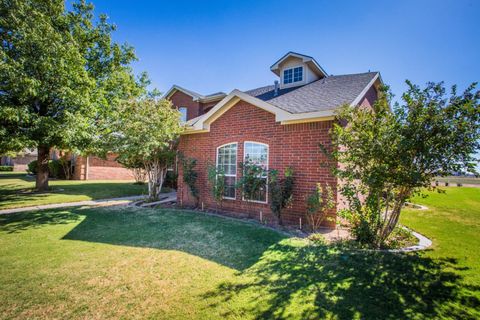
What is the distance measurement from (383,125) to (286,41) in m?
9.37

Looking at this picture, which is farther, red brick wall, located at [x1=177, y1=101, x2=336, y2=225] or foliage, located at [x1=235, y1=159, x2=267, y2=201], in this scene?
foliage, located at [x1=235, y1=159, x2=267, y2=201]

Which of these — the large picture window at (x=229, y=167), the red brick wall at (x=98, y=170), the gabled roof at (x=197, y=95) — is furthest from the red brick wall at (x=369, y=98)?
the red brick wall at (x=98, y=170)

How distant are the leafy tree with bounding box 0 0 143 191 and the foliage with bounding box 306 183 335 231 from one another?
476 inches

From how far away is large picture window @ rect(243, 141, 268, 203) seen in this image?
8273 millimetres

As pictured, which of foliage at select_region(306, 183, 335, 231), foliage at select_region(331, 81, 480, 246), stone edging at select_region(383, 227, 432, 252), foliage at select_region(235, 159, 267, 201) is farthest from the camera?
foliage at select_region(235, 159, 267, 201)

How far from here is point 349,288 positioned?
3.60 meters

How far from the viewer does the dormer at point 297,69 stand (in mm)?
11672

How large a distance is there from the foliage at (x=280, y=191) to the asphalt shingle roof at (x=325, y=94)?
231 cm

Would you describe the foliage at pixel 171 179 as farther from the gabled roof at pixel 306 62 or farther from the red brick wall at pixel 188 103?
the gabled roof at pixel 306 62

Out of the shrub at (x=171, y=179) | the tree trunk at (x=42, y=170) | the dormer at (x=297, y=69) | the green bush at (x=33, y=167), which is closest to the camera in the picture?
the dormer at (x=297, y=69)

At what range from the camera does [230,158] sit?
938cm

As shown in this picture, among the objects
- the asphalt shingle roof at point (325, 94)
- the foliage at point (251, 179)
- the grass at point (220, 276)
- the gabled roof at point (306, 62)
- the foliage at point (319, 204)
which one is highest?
the gabled roof at point (306, 62)

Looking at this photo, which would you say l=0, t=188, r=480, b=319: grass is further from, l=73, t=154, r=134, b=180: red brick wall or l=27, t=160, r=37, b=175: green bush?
l=27, t=160, r=37, b=175: green bush

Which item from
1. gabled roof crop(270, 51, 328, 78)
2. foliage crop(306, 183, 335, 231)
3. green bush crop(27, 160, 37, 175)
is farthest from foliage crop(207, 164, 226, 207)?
green bush crop(27, 160, 37, 175)
